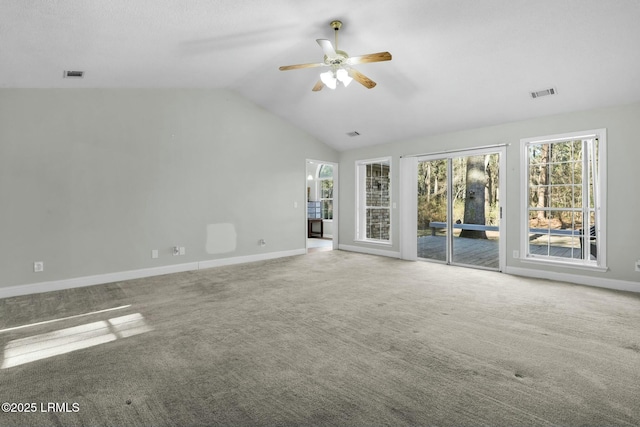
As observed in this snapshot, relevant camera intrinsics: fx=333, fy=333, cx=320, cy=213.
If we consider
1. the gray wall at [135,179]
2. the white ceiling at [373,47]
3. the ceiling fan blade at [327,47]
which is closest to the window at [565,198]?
the white ceiling at [373,47]

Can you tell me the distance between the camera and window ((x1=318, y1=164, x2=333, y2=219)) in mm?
10655

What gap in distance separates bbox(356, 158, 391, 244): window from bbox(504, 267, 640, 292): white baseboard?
2.62 m

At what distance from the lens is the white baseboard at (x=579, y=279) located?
4393 mm

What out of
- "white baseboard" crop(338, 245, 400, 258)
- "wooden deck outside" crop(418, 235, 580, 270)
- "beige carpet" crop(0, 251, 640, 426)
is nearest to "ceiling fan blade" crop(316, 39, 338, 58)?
"beige carpet" crop(0, 251, 640, 426)

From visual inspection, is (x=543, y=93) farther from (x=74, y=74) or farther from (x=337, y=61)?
(x=74, y=74)

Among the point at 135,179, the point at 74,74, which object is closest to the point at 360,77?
the point at 74,74

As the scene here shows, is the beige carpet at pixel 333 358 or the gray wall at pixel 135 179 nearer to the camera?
the beige carpet at pixel 333 358

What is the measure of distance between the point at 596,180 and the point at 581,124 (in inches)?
32.2

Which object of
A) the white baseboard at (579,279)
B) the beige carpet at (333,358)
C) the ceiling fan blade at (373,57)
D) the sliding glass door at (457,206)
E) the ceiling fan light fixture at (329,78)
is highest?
the ceiling fan blade at (373,57)

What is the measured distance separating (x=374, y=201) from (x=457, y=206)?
1831mm

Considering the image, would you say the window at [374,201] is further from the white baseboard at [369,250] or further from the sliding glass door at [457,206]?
the sliding glass door at [457,206]

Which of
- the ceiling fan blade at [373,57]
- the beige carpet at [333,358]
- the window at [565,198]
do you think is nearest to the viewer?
the beige carpet at [333,358]

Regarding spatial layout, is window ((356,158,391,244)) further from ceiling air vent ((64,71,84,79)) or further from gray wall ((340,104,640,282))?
ceiling air vent ((64,71,84,79))

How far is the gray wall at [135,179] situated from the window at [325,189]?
3.56m
